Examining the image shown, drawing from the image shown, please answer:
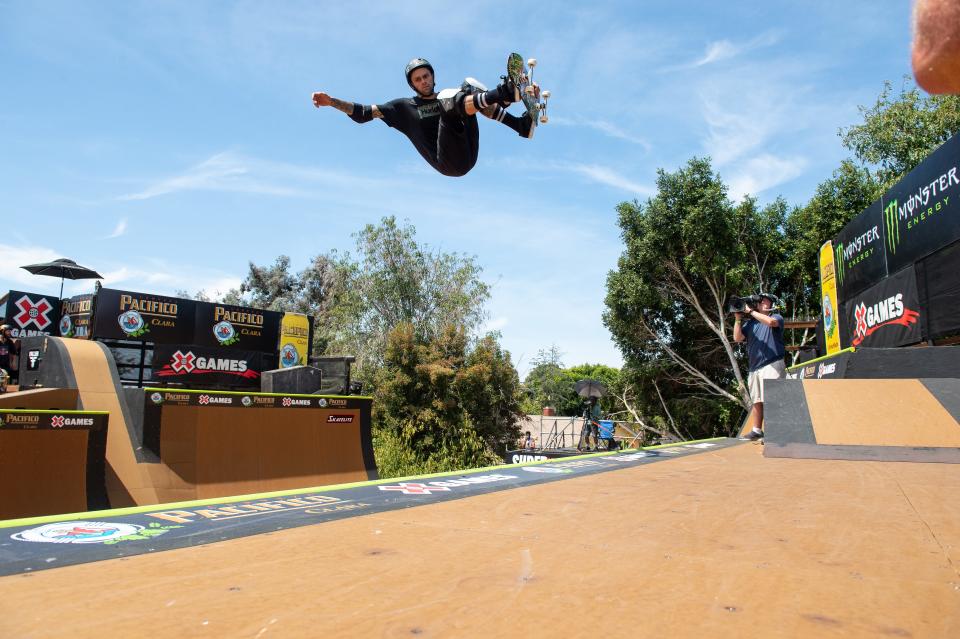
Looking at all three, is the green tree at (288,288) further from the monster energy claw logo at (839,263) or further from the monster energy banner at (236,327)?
the monster energy claw logo at (839,263)

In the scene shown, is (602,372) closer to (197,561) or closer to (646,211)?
(646,211)

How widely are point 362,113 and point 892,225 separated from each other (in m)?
11.6

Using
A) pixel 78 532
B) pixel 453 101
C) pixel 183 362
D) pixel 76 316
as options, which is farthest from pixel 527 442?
pixel 78 532

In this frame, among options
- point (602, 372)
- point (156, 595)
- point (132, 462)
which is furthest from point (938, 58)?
point (602, 372)

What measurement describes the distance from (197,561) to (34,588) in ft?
1.45

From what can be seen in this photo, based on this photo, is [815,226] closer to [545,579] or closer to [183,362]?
[183,362]

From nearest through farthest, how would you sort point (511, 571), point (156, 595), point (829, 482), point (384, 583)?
point (156, 595) < point (384, 583) < point (511, 571) < point (829, 482)

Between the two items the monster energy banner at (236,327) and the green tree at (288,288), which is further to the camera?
the green tree at (288,288)

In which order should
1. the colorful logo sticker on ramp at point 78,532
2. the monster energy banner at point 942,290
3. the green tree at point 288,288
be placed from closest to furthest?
the colorful logo sticker on ramp at point 78,532, the monster energy banner at point 942,290, the green tree at point 288,288

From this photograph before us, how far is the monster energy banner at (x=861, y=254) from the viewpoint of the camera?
1252 cm

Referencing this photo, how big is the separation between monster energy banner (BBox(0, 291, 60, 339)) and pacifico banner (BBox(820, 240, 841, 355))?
2091 centimetres

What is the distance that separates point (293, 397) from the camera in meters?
10.0

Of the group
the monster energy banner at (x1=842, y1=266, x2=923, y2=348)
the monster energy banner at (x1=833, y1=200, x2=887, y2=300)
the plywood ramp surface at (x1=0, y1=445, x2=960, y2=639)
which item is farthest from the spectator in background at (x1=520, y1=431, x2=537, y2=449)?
the plywood ramp surface at (x1=0, y1=445, x2=960, y2=639)

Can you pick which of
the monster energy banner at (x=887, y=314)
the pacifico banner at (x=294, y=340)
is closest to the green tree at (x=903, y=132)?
the monster energy banner at (x=887, y=314)
